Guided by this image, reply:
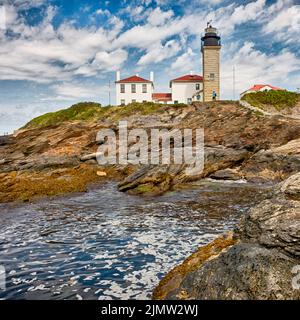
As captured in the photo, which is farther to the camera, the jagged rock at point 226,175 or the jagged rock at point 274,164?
the jagged rock at point 226,175

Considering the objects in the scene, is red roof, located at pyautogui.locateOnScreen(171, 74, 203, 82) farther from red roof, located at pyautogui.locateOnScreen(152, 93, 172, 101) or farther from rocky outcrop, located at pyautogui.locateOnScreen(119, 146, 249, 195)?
rocky outcrop, located at pyautogui.locateOnScreen(119, 146, 249, 195)

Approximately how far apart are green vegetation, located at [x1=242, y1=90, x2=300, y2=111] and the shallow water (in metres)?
39.6

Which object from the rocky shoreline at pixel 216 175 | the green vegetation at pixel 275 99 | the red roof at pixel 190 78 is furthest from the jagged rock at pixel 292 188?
the red roof at pixel 190 78

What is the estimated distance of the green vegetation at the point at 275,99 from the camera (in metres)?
58.6

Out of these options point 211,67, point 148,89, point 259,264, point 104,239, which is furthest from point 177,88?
point 259,264

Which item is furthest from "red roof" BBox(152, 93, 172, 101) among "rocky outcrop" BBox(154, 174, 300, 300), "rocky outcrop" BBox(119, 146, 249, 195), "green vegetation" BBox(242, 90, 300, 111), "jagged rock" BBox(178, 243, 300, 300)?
"jagged rock" BBox(178, 243, 300, 300)

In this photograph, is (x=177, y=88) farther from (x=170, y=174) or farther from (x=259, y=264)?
(x=259, y=264)

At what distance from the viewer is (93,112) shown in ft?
209

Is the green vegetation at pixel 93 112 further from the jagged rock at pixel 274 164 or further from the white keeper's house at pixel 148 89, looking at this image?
the jagged rock at pixel 274 164

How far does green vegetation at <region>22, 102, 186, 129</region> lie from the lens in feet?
188

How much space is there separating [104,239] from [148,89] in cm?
6717

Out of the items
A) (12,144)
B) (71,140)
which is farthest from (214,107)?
(12,144)

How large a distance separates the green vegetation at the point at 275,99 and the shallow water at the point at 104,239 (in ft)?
130

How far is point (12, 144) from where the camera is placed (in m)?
42.8
